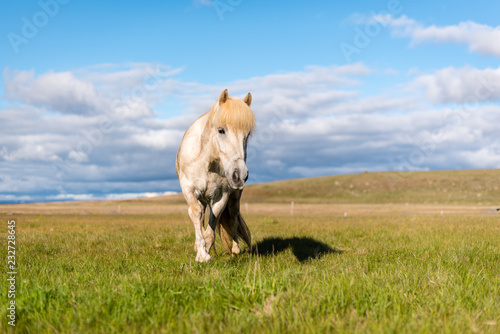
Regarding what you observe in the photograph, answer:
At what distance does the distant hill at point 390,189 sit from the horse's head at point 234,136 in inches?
2694

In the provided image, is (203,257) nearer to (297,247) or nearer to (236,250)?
(236,250)

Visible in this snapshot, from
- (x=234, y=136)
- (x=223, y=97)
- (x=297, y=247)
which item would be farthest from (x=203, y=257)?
(x=297, y=247)

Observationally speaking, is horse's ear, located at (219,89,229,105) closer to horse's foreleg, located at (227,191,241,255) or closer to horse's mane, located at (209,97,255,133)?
horse's mane, located at (209,97,255,133)

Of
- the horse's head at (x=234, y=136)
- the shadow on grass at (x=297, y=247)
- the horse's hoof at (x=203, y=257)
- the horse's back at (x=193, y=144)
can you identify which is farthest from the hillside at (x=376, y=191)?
the horse's head at (x=234, y=136)

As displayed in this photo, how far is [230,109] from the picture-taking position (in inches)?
231

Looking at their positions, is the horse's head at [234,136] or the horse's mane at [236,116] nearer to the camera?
the horse's head at [234,136]

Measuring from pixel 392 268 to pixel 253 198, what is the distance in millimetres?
73822

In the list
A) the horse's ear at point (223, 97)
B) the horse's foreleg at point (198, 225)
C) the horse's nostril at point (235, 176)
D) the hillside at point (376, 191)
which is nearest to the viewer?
the horse's nostril at point (235, 176)

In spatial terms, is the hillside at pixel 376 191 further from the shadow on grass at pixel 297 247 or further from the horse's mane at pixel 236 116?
the horse's mane at pixel 236 116

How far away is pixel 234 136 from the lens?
5.79 metres

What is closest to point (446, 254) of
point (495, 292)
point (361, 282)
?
point (495, 292)

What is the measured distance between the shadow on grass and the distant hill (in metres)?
63.6

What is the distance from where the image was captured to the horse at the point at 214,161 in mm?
5750

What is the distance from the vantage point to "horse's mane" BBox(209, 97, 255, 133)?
5.79 meters
